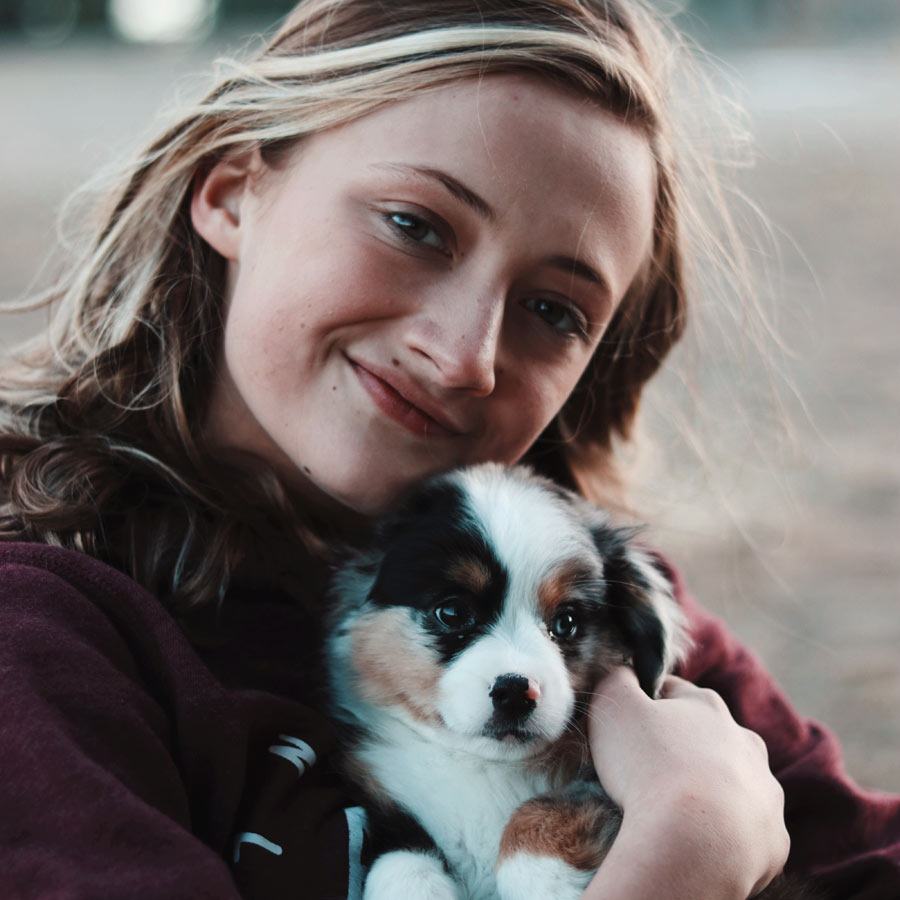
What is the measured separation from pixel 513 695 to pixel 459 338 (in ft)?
2.13

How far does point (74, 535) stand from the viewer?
1790 millimetres

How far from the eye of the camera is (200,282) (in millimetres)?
A: 2275

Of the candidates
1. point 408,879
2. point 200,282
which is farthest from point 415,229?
point 408,879

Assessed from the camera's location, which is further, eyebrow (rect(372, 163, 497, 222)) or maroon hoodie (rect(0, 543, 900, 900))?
eyebrow (rect(372, 163, 497, 222))

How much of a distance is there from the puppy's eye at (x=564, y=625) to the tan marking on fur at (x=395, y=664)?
8.8 inches

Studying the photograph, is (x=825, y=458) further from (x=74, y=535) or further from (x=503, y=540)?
(x=74, y=535)

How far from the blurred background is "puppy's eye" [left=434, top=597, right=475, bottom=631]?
0.97 m

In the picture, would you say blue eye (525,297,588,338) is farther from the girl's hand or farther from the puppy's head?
the girl's hand

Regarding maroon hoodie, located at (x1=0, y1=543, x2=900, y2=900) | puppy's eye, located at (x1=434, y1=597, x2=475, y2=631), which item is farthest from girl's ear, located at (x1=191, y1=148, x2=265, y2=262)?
puppy's eye, located at (x1=434, y1=597, x2=475, y2=631)

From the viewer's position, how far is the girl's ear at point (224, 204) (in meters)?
2.21

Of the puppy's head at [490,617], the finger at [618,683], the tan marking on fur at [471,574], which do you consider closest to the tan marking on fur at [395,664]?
the puppy's head at [490,617]

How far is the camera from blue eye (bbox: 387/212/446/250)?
194 centimetres

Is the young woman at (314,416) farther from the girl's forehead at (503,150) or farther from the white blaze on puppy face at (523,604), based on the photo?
the white blaze on puppy face at (523,604)

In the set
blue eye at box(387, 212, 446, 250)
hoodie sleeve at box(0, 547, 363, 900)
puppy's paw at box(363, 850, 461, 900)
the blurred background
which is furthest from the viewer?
the blurred background
